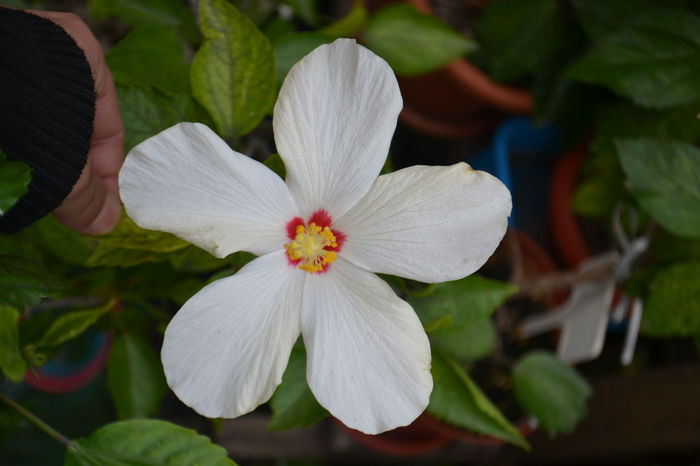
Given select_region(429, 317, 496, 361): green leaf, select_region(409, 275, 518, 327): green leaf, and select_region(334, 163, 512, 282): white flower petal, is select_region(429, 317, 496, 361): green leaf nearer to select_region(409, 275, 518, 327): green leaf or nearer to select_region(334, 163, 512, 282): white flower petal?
select_region(409, 275, 518, 327): green leaf

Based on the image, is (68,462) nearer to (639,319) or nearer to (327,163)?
(327,163)

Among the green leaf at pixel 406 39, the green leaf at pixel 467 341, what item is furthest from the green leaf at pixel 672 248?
the green leaf at pixel 406 39

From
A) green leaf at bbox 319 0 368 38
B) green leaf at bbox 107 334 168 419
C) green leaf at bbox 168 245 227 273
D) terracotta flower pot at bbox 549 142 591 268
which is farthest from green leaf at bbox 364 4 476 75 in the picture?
terracotta flower pot at bbox 549 142 591 268

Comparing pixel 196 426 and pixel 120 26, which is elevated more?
pixel 120 26

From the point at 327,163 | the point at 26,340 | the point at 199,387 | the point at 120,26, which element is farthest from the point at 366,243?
the point at 120,26

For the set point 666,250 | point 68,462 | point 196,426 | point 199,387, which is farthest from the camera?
point 196,426

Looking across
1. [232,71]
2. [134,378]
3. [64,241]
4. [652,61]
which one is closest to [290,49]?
[232,71]
